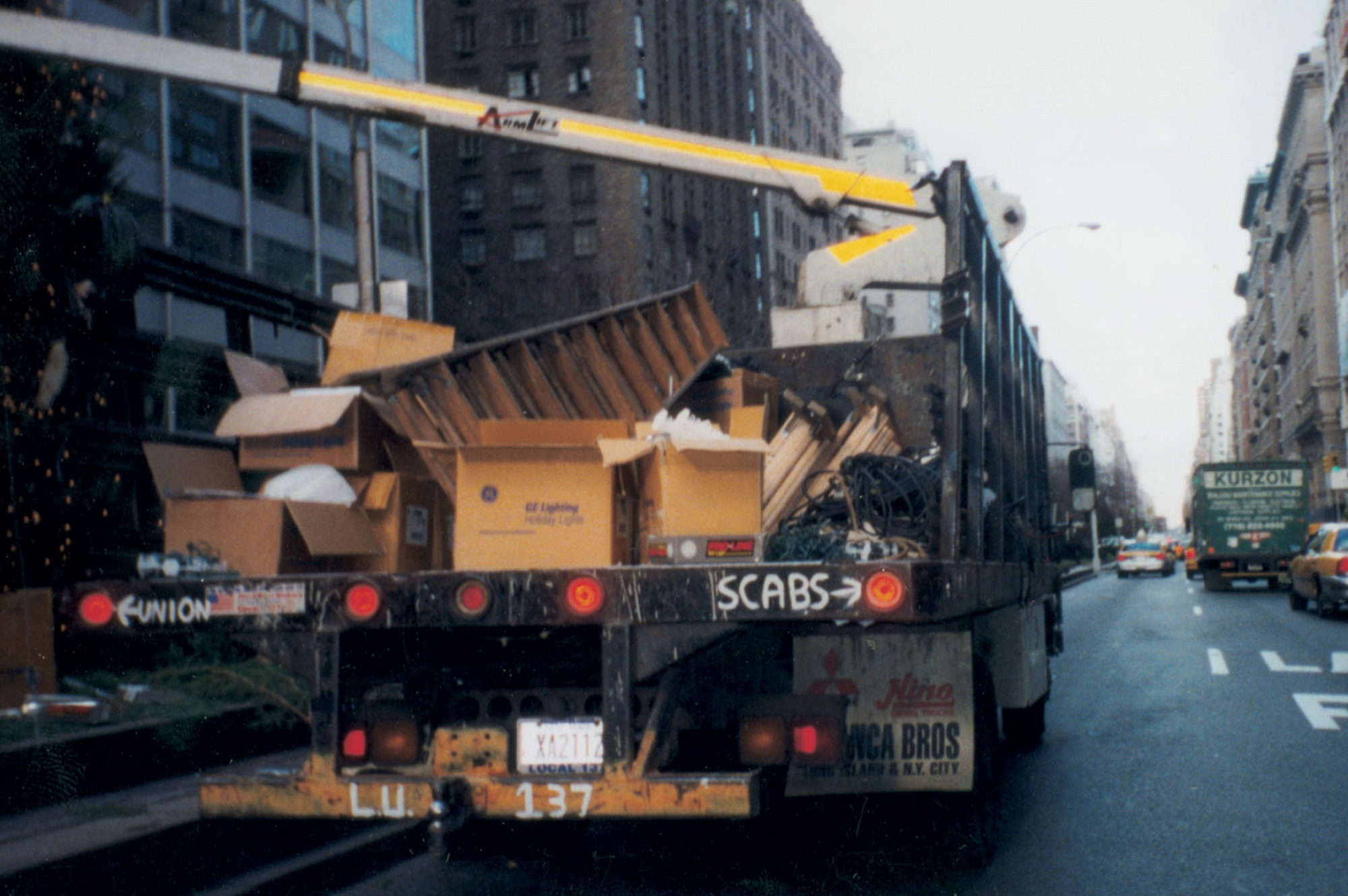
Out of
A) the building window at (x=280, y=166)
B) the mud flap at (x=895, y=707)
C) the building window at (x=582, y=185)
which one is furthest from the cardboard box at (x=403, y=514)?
the building window at (x=582, y=185)

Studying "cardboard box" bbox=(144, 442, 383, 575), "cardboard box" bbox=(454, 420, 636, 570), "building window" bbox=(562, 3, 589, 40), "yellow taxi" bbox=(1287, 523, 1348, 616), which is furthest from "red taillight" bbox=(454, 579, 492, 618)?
"building window" bbox=(562, 3, 589, 40)

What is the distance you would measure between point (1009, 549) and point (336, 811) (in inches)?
171

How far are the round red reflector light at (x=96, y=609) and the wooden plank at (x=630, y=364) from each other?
2950 mm

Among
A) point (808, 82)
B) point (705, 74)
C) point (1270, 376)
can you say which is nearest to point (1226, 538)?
point (705, 74)

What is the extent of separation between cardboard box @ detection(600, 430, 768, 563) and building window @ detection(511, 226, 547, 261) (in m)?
58.7

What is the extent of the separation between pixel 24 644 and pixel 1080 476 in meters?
8.36

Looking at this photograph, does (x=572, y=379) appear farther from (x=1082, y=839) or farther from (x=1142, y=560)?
(x=1142, y=560)

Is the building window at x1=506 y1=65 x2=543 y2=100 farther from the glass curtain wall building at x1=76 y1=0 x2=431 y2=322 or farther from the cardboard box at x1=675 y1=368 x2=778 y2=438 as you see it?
the cardboard box at x1=675 y1=368 x2=778 y2=438

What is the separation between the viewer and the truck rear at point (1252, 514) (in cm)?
3438

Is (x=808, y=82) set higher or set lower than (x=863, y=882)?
higher

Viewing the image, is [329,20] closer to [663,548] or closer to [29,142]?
[29,142]

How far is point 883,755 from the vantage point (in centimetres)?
494

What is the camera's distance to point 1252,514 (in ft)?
113

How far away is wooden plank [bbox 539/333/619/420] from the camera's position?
21.7 feet
